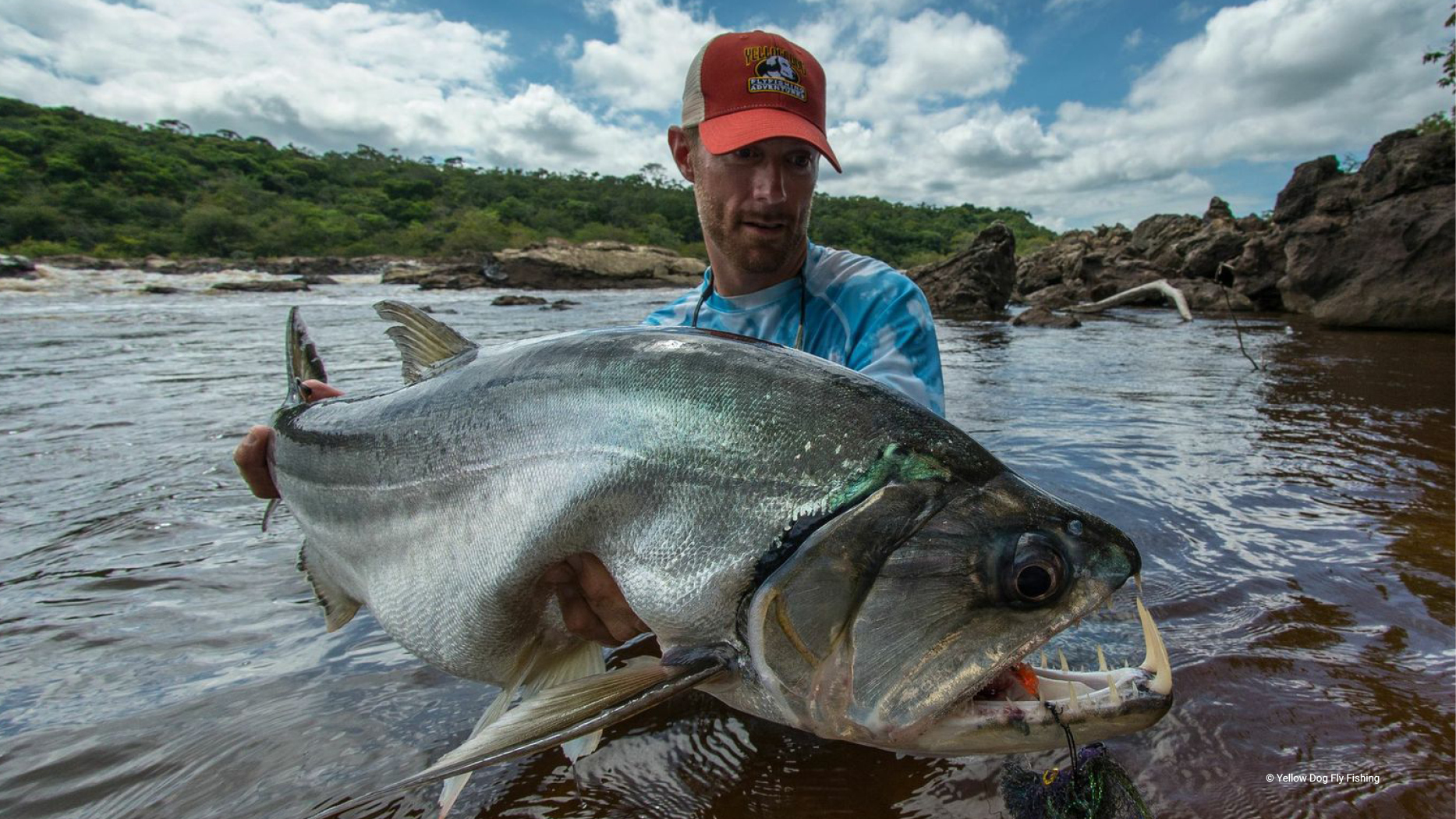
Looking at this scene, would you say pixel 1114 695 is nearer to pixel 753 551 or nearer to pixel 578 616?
pixel 753 551

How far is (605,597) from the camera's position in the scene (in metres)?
1.75

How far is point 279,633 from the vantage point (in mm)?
3174

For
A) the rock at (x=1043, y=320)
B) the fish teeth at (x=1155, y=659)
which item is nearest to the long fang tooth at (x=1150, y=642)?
the fish teeth at (x=1155, y=659)

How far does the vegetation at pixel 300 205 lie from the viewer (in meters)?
51.9

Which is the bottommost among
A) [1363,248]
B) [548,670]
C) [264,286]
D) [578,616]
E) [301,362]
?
[548,670]

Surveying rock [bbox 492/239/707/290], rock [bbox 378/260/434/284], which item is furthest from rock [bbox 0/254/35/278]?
rock [bbox 492/239/707/290]

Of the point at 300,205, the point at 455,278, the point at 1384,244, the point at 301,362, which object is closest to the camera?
the point at 301,362

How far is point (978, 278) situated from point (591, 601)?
23.8 meters

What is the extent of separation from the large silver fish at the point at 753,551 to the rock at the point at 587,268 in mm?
41691

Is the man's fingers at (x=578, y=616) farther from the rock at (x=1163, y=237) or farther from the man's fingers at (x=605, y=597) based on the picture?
the rock at (x=1163, y=237)

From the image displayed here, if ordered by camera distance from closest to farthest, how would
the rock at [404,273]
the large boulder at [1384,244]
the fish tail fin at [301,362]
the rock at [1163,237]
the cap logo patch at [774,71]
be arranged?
1. the cap logo patch at [774,71]
2. the fish tail fin at [301,362]
3. the large boulder at [1384,244]
4. the rock at [1163,237]
5. the rock at [404,273]

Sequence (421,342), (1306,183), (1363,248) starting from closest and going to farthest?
(421,342), (1363,248), (1306,183)

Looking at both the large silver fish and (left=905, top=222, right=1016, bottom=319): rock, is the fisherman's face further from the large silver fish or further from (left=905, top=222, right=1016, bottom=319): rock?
(left=905, top=222, right=1016, bottom=319): rock

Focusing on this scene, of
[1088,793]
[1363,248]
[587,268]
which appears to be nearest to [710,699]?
[1088,793]
